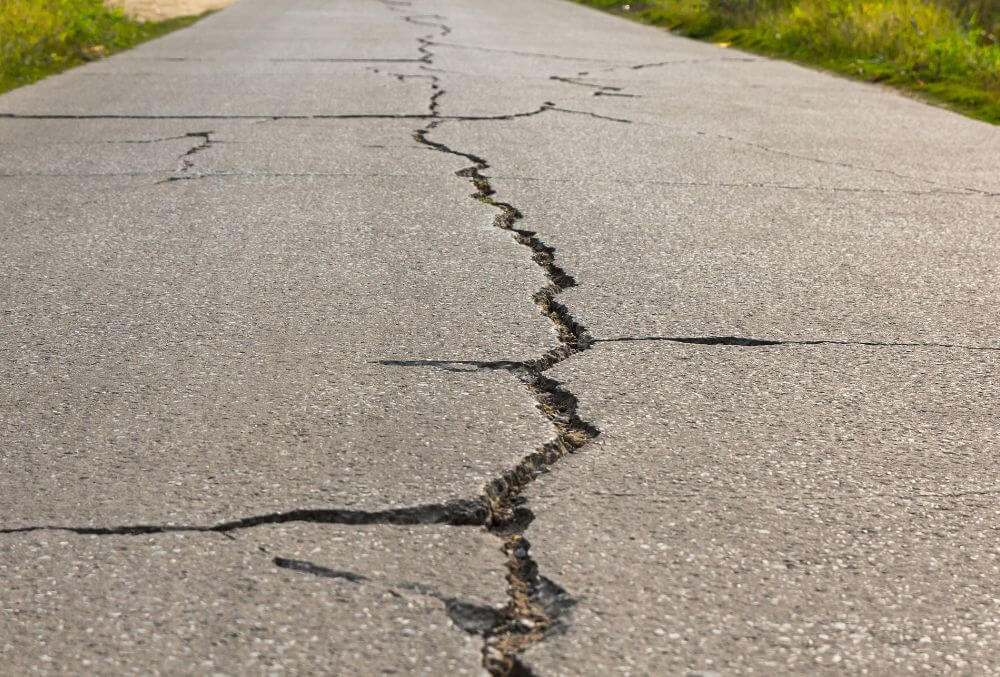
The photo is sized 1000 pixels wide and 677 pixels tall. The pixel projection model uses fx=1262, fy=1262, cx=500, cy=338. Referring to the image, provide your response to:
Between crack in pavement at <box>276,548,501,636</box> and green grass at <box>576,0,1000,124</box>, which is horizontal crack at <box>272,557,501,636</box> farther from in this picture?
green grass at <box>576,0,1000,124</box>

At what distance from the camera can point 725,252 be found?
4.90 meters

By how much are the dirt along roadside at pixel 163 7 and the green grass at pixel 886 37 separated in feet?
24.1

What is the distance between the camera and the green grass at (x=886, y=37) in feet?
35.5

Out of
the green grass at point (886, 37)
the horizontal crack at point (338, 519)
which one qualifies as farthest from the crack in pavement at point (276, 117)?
the horizontal crack at point (338, 519)

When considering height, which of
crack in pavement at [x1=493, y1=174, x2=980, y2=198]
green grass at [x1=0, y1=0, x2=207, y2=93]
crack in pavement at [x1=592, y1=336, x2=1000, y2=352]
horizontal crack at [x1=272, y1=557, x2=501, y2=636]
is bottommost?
horizontal crack at [x1=272, y1=557, x2=501, y2=636]

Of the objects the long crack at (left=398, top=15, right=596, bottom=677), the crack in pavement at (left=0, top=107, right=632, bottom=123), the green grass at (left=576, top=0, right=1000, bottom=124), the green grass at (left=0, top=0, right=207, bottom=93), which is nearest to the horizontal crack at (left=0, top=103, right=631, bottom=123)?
the crack in pavement at (left=0, top=107, right=632, bottom=123)

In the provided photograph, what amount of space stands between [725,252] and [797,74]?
7.58m

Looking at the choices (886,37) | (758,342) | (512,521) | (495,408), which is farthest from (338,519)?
(886,37)

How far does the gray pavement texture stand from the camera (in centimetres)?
221

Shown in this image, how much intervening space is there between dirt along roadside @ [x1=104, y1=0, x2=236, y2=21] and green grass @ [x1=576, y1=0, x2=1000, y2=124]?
290 inches

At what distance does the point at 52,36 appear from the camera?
38.8ft

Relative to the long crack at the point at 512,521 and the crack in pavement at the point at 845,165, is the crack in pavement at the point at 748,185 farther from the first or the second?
the long crack at the point at 512,521

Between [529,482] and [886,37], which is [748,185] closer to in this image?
[529,482]

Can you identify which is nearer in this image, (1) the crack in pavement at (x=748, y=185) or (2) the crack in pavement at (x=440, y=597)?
(2) the crack in pavement at (x=440, y=597)
